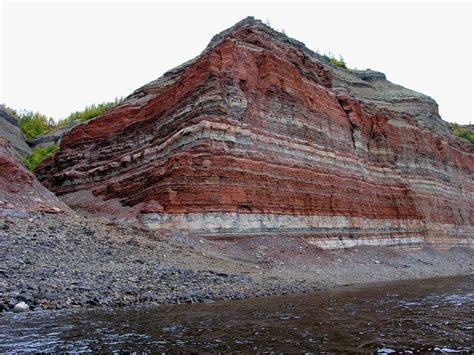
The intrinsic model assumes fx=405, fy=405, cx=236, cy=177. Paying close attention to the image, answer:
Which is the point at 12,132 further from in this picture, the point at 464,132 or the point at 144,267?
the point at 464,132

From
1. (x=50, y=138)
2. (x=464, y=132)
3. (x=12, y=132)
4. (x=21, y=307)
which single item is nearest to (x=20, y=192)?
(x=21, y=307)

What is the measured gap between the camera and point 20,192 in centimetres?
2097

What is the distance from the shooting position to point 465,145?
175ft

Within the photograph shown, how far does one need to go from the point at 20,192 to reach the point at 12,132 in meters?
52.1

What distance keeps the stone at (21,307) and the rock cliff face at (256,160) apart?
1270 cm

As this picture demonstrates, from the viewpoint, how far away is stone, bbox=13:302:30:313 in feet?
30.4

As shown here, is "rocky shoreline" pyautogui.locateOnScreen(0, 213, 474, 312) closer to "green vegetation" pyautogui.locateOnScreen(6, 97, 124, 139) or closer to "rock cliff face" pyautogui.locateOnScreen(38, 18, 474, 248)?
"rock cliff face" pyautogui.locateOnScreen(38, 18, 474, 248)

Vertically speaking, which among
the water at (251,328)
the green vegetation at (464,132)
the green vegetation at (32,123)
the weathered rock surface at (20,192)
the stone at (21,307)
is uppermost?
the green vegetation at (32,123)

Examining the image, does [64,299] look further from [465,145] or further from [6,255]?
[465,145]

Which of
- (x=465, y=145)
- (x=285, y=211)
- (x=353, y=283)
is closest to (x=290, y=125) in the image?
(x=285, y=211)

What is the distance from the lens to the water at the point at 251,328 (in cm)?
679

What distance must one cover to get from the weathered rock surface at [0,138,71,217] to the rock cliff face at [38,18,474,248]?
14.3ft

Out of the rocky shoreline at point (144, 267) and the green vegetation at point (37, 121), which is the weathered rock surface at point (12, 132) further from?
the rocky shoreline at point (144, 267)

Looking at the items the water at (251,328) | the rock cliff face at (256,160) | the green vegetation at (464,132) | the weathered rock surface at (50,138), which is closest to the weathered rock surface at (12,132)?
the weathered rock surface at (50,138)
